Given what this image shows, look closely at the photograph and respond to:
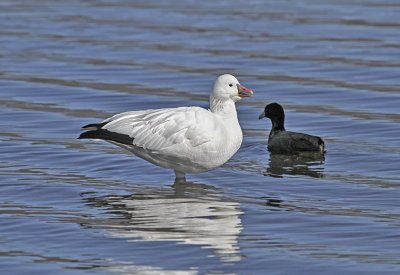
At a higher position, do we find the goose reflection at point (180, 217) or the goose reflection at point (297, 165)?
the goose reflection at point (297, 165)

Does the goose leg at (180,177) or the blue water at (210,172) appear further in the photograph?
the goose leg at (180,177)

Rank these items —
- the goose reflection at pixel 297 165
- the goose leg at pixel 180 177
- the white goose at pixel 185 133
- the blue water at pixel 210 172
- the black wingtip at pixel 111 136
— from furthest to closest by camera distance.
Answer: the goose reflection at pixel 297 165 < the goose leg at pixel 180 177 < the black wingtip at pixel 111 136 < the white goose at pixel 185 133 < the blue water at pixel 210 172

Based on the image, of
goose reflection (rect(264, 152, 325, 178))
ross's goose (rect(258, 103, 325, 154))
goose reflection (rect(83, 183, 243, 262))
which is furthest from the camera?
ross's goose (rect(258, 103, 325, 154))

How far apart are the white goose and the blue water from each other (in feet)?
1.48

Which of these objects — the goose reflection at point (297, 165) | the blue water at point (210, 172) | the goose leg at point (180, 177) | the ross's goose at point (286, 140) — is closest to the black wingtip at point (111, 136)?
the blue water at point (210, 172)

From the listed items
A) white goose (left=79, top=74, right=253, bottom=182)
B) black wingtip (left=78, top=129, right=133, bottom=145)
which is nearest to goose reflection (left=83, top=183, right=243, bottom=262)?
white goose (left=79, top=74, right=253, bottom=182)

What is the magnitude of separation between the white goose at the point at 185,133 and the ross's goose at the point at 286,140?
81.9 inches

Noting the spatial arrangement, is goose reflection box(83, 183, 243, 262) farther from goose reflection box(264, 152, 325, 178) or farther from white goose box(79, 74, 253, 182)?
goose reflection box(264, 152, 325, 178)

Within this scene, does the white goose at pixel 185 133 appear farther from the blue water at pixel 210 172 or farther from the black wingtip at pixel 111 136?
the blue water at pixel 210 172

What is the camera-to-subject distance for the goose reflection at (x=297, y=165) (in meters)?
12.4

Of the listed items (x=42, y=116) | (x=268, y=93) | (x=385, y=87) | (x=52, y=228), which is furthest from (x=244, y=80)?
(x=52, y=228)

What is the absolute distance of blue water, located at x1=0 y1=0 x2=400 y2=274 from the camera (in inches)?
344

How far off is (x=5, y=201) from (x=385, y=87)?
376 inches

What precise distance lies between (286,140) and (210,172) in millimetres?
1714
